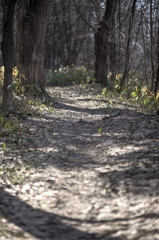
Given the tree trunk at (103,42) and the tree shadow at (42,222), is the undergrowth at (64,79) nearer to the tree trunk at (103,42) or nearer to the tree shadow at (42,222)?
the tree trunk at (103,42)

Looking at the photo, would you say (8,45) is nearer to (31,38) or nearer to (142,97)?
(31,38)

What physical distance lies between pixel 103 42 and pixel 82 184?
1417 centimetres

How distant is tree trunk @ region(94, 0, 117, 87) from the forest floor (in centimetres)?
1014

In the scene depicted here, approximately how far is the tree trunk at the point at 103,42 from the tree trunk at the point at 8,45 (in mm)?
8503

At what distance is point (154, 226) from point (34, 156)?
3.10 m

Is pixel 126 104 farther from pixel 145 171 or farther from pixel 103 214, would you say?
pixel 103 214

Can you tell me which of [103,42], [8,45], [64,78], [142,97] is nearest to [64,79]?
[64,78]

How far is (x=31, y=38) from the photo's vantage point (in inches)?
495

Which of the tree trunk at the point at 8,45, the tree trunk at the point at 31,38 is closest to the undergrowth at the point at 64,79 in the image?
the tree trunk at the point at 31,38

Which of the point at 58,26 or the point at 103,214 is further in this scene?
the point at 58,26

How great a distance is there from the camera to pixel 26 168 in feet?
18.5

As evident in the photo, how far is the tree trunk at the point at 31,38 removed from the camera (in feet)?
40.5

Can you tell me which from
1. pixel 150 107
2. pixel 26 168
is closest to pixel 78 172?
pixel 26 168

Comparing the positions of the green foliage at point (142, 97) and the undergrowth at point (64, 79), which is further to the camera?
the undergrowth at point (64, 79)
